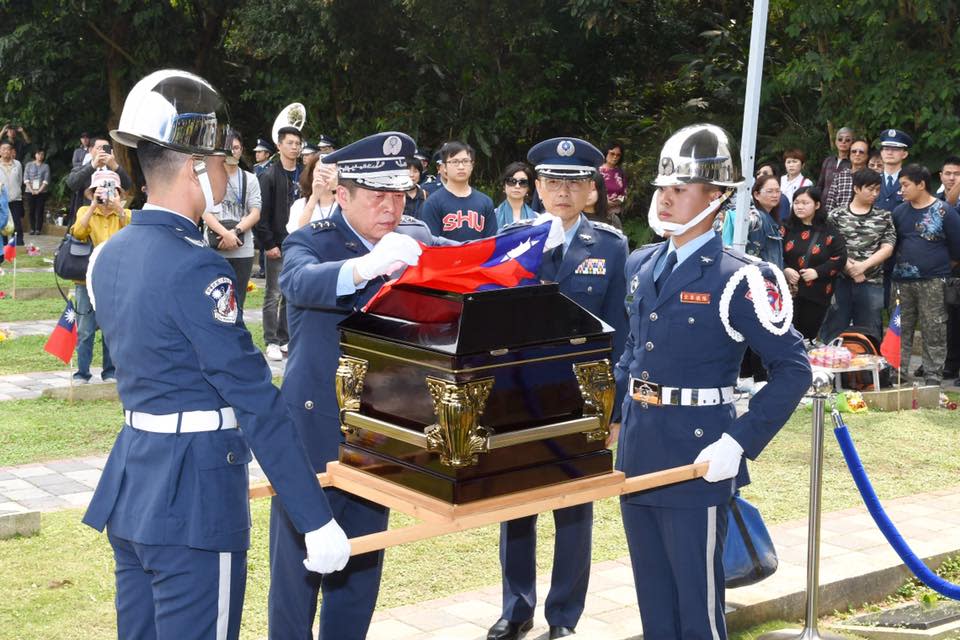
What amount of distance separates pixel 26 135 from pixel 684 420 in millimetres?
24506

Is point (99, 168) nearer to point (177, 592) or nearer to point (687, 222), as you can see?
point (687, 222)

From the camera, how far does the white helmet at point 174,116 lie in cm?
336

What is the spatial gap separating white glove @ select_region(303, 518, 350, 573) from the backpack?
786 centimetres

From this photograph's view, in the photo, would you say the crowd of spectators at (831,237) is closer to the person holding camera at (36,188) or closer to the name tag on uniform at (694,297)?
the name tag on uniform at (694,297)

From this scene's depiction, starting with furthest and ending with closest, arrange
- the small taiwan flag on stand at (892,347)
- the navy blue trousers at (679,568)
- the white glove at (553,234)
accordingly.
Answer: the small taiwan flag on stand at (892,347)
the navy blue trousers at (679,568)
the white glove at (553,234)

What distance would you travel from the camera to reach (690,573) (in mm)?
4121

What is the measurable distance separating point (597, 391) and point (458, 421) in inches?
22.6

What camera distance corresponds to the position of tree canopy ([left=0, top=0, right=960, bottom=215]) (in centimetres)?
1462

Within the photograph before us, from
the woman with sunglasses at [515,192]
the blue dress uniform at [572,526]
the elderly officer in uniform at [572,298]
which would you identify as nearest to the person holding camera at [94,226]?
the woman with sunglasses at [515,192]

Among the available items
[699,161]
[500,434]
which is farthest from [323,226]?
[500,434]

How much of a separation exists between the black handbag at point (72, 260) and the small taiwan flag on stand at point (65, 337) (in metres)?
0.24

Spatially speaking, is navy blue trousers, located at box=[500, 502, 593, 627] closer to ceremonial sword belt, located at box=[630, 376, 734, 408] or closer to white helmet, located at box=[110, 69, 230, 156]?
ceremonial sword belt, located at box=[630, 376, 734, 408]

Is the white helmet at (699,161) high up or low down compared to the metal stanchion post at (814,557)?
up

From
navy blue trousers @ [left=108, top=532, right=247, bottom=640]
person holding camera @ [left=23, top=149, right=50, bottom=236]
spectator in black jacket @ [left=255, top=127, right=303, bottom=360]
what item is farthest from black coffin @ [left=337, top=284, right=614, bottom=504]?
person holding camera @ [left=23, top=149, right=50, bottom=236]
